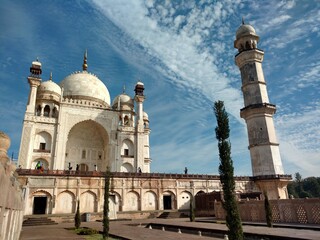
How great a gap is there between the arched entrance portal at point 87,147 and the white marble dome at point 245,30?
22828 millimetres

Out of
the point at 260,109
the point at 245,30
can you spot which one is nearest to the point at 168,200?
the point at 260,109

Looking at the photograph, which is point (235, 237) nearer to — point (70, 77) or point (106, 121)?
point (106, 121)

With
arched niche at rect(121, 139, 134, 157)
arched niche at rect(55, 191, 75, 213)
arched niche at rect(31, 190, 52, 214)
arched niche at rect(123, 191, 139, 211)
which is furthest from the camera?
arched niche at rect(121, 139, 134, 157)

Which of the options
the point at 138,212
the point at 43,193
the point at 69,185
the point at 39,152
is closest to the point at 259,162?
the point at 138,212

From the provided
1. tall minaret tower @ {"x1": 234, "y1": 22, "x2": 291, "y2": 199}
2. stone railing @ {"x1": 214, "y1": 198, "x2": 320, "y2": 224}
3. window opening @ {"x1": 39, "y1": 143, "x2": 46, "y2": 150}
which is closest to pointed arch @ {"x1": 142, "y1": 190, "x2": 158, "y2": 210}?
tall minaret tower @ {"x1": 234, "y1": 22, "x2": 291, "y2": 199}

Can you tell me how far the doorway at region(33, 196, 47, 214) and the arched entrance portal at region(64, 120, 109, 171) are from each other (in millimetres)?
9403

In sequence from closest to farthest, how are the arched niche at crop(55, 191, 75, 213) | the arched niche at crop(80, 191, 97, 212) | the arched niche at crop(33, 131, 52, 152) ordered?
the arched niche at crop(55, 191, 75, 213) < the arched niche at crop(80, 191, 97, 212) < the arched niche at crop(33, 131, 52, 152)

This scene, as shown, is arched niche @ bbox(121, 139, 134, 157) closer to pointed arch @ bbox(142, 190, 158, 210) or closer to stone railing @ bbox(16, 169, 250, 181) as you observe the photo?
stone railing @ bbox(16, 169, 250, 181)

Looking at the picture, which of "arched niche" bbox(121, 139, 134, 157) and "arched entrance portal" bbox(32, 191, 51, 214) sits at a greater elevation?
"arched niche" bbox(121, 139, 134, 157)

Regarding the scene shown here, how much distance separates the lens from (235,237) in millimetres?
6793

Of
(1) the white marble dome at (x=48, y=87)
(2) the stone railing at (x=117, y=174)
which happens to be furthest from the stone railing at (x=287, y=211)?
(1) the white marble dome at (x=48, y=87)

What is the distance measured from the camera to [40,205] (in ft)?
83.5

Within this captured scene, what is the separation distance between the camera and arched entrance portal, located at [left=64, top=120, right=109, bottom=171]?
3547 centimetres

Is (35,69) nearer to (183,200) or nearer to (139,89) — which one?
(139,89)
